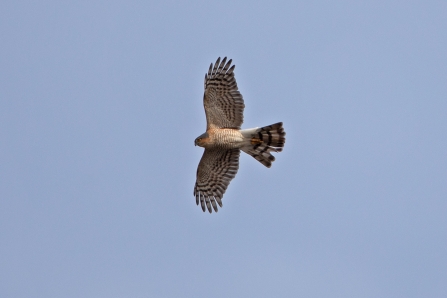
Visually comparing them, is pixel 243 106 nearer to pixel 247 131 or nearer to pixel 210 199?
pixel 247 131

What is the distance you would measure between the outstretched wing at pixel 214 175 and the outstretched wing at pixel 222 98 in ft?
3.55

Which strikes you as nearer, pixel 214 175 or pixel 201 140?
pixel 201 140

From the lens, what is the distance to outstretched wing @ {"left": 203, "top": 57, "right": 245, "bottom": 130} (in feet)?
91.8

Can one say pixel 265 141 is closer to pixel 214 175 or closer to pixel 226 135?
pixel 226 135

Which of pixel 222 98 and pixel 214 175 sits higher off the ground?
pixel 222 98

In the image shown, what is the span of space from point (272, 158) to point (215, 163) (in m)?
1.48

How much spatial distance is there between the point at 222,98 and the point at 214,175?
232 centimetres

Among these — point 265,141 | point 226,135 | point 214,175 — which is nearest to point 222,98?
point 226,135

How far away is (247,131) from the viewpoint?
2830 cm

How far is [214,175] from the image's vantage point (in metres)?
29.3

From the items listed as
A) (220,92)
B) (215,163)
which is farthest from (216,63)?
(215,163)

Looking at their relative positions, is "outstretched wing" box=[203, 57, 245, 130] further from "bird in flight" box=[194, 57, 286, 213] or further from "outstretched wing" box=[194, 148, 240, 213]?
"outstretched wing" box=[194, 148, 240, 213]

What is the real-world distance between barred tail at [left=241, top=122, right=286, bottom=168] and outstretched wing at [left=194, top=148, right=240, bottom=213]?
0.55 m

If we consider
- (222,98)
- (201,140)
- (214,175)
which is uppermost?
(222,98)
